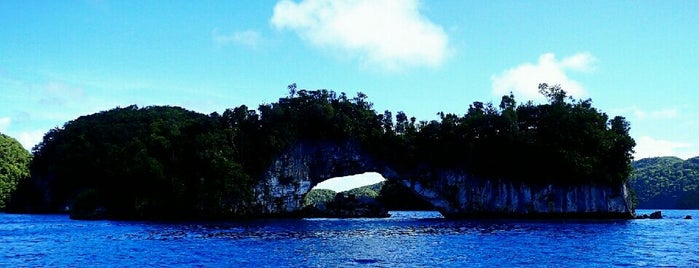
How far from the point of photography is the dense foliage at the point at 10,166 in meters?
136

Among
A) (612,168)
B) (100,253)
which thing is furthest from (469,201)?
(100,253)

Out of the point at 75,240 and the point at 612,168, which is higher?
the point at 612,168

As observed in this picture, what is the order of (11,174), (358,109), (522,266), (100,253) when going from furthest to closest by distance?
(11,174), (358,109), (100,253), (522,266)

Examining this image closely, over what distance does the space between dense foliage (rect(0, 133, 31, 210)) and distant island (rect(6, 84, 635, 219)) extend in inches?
2446

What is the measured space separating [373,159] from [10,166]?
99781 millimetres

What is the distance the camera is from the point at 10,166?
14188 centimetres

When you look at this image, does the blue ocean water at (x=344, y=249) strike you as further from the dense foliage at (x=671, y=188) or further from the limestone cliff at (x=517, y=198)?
the dense foliage at (x=671, y=188)

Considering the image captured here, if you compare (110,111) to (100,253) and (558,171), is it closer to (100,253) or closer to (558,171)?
(558,171)

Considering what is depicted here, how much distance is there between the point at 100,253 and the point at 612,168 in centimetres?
7011

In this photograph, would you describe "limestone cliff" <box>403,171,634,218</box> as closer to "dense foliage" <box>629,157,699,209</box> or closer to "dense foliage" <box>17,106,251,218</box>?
"dense foliage" <box>17,106,251,218</box>

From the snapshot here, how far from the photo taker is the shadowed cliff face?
84.2 metres

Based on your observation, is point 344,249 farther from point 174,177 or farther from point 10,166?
point 10,166

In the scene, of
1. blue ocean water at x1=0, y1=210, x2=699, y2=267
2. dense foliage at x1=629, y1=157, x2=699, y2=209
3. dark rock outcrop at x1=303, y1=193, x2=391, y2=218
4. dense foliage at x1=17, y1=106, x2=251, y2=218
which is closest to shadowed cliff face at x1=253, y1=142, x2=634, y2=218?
dense foliage at x1=17, y1=106, x2=251, y2=218

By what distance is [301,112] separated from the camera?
8650 centimetres
